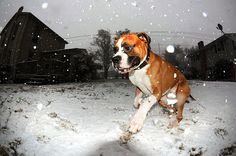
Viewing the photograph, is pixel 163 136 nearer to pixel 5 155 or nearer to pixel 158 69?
pixel 158 69

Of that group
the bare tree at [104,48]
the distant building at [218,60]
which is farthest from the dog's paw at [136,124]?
the distant building at [218,60]

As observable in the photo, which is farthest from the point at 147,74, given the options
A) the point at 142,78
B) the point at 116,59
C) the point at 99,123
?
the point at 99,123

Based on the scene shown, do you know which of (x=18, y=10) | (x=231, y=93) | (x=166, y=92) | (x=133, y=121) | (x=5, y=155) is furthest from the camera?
(x=18, y=10)

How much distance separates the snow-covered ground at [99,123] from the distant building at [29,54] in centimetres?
12

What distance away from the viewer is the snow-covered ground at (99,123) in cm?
125

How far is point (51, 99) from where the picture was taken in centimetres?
185

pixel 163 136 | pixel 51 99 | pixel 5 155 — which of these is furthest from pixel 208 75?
pixel 5 155

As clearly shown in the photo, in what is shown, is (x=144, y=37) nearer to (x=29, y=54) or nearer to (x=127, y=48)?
(x=127, y=48)

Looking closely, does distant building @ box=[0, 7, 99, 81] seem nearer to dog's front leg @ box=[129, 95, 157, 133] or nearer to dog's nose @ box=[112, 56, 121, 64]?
dog's nose @ box=[112, 56, 121, 64]

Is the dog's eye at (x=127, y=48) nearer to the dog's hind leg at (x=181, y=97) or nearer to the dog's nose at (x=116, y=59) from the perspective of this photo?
the dog's nose at (x=116, y=59)

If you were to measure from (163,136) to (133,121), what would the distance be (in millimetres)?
245

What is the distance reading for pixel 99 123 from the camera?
150 cm

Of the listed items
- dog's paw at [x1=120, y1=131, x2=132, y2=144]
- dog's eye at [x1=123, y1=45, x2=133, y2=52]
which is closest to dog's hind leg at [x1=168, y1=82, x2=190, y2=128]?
dog's paw at [x1=120, y1=131, x2=132, y2=144]

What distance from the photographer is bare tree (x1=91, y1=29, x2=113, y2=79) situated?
1760 mm
